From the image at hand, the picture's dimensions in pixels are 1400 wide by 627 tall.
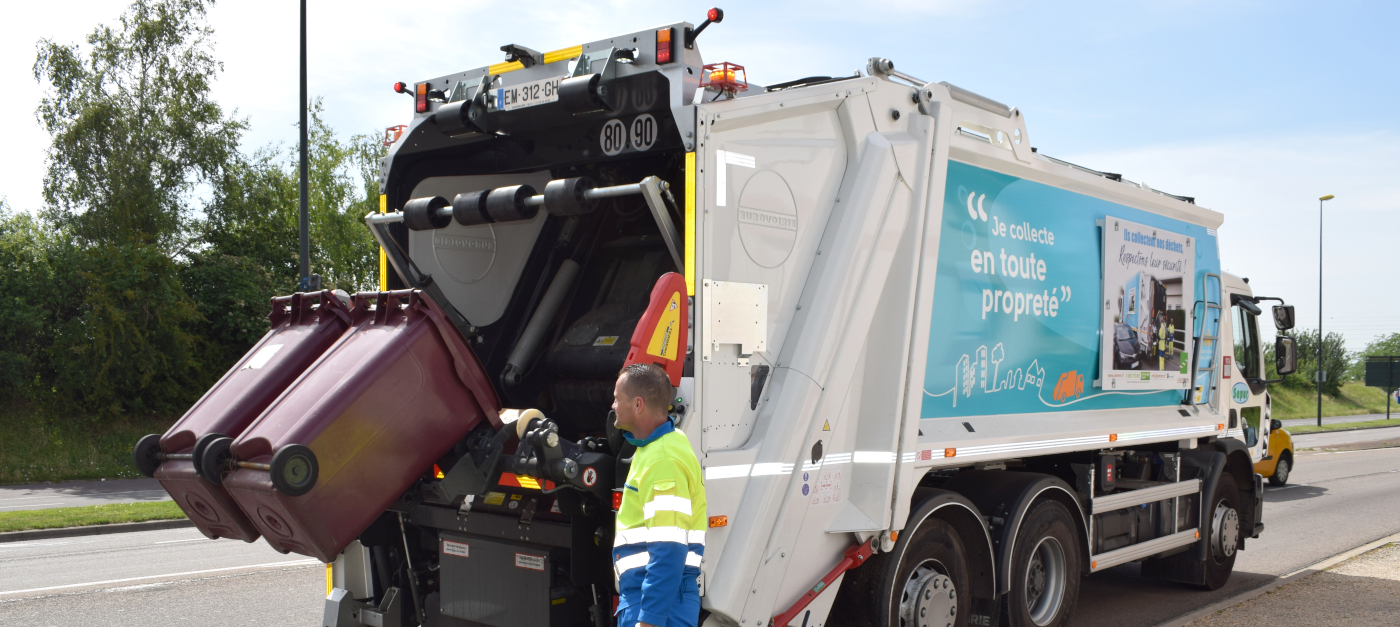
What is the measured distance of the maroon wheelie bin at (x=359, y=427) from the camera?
11.4 ft

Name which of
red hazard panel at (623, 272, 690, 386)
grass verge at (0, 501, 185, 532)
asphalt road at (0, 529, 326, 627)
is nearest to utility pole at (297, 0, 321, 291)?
grass verge at (0, 501, 185, 532)

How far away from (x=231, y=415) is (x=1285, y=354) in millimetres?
8597

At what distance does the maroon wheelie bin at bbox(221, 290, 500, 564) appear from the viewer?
3.48 metres

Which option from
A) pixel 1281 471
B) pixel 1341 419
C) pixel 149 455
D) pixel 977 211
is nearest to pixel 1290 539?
pixel 1281 471

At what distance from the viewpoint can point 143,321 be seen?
2167 cm

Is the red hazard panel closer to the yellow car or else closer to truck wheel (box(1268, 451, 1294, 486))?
the yellow car

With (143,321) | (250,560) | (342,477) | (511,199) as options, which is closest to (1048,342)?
(511,199)

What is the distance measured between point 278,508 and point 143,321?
20993 mm

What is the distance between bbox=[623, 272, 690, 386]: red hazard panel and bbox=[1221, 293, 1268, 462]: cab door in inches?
240

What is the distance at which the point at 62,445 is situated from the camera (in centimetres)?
2034

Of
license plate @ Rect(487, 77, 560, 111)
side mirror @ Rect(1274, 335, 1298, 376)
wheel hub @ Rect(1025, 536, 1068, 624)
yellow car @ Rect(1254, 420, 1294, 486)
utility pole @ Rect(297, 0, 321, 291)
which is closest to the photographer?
license plate @ Rect(487, 77, 560, 111)

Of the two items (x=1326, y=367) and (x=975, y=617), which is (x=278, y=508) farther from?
(x=1326, y=367)

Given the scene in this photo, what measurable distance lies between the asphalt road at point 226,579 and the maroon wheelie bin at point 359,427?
3.22 metres

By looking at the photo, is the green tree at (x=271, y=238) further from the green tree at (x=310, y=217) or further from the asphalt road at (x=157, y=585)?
the asphalt road at (x=157, y=585)
